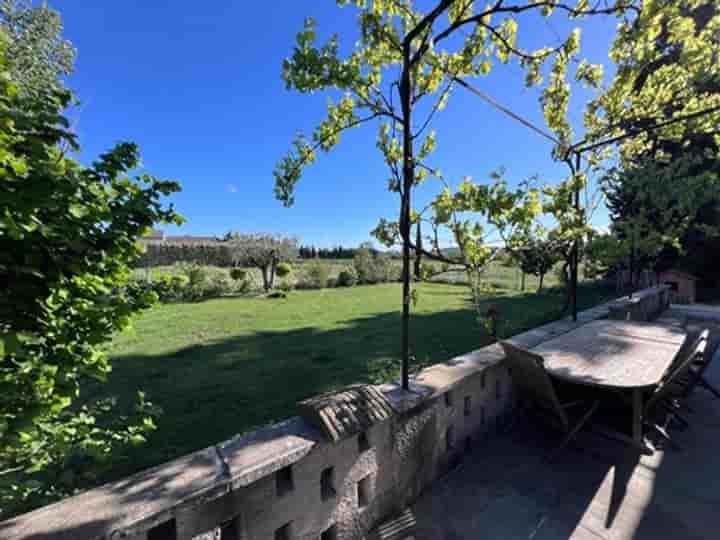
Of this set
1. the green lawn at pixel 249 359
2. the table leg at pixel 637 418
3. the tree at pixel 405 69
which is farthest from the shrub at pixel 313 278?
the table leg at pixel 637 418

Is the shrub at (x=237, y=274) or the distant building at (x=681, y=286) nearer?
the distant building at (x=681, y=286)

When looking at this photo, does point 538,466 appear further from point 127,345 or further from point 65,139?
point 127,345

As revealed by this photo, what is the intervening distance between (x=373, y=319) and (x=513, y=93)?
5107 millimetres

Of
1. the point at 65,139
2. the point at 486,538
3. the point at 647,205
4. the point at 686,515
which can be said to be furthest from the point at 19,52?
the point at 647,205

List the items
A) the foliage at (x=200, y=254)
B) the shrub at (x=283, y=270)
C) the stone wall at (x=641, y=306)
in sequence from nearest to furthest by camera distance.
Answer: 1. the stone wall at (x=641, y=306)
2. the shrub at (x=283, y=270)
3. the foliage at (x=200, y=254)

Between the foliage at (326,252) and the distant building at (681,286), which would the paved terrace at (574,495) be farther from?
the foliage at (326,252)

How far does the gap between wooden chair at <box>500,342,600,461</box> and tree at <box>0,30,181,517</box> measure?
2.31 metres

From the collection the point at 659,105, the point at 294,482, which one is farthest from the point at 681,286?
the point at 294,482

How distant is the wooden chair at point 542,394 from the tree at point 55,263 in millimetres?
2313

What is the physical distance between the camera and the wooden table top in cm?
220

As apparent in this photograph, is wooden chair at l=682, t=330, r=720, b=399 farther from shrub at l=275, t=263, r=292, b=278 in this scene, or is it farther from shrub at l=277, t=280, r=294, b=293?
shrub at l=275, t=263, r=292, b=278

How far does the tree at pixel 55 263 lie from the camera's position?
2.55 ft

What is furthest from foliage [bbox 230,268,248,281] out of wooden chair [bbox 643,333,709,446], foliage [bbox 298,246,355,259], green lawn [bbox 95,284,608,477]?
wooden chair [bbox 643,333,709,446]

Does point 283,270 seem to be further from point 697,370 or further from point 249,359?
point 697,370
